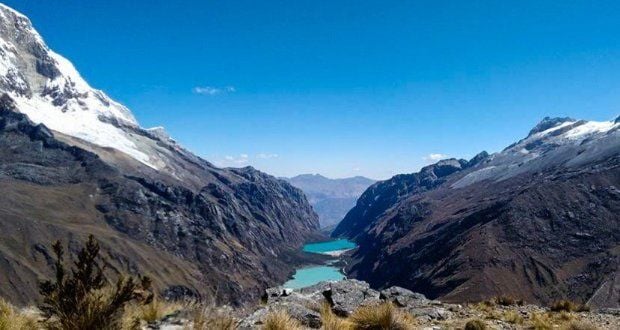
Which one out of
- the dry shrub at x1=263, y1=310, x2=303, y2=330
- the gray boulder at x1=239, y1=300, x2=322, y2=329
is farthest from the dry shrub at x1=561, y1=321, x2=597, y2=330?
the dry shrub at x1=263, y1=310, x2=303, y2=330

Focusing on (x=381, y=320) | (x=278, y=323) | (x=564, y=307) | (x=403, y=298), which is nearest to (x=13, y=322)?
(x=278, y=323)

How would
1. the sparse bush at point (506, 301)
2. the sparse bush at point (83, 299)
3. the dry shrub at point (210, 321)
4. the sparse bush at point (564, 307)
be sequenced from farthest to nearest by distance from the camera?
the sparse bush at point (506, 301) < the sparse bush at point (564, 307) < the dry shrub at point (210, 321) < the sparse bush at point (83, 299)

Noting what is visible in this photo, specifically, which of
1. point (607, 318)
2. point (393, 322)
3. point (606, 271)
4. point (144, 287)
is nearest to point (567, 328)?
point (607, 318)

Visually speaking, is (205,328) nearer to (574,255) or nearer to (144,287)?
(144,287)

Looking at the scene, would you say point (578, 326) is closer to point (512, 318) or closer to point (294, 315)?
point (512, 318)

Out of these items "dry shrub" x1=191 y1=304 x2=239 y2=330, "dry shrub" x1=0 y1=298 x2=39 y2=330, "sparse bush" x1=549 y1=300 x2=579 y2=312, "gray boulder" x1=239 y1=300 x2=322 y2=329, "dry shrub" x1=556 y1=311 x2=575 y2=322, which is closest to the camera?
"dry shrub" x1=191 y1=304 x2=239 y2=330

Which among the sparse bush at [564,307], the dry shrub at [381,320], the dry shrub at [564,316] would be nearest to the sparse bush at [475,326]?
the dry shrub at [381,320]

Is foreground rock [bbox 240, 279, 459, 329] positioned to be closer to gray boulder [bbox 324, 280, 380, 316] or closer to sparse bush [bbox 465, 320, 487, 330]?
gray boulder [bbox 324, 280, 380, 316]

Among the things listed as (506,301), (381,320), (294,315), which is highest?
(381,320)

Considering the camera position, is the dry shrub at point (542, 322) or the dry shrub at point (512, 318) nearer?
the dry shrub at point (542, 322)

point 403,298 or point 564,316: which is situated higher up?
point 403,298

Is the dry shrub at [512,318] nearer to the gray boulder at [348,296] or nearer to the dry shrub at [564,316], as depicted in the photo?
the dry shrub at [564,316]
